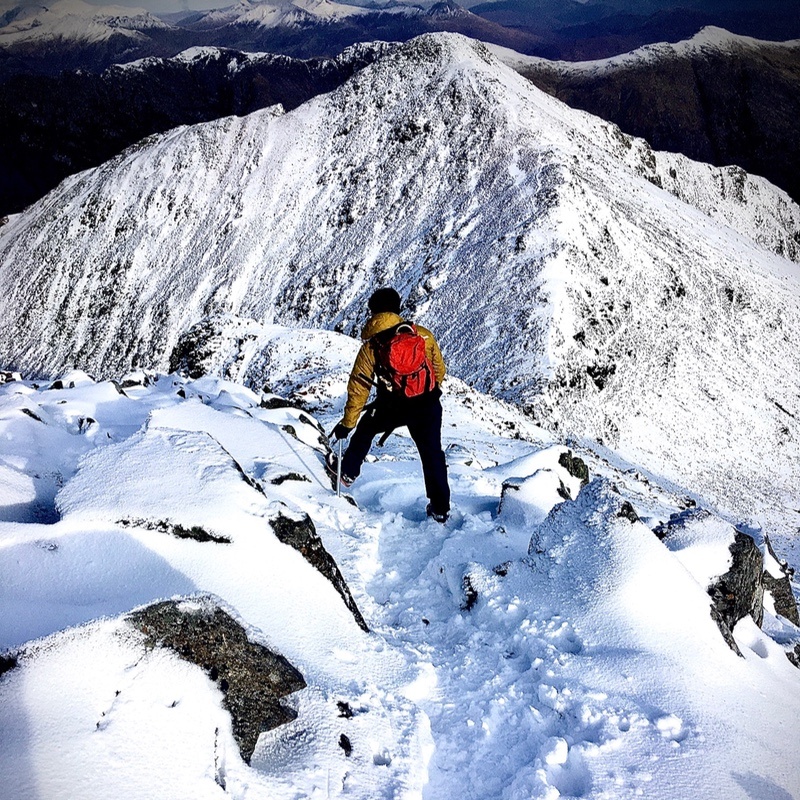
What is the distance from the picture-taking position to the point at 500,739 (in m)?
3.84

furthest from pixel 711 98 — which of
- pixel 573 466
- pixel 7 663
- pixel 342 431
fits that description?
pixel 7 663

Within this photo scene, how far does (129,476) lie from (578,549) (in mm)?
4906

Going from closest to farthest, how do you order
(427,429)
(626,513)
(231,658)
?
(231,658), (626,513), (427,429)

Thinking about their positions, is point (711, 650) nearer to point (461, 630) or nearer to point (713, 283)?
point (461, 630)

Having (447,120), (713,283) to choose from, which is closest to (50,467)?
(713,283)

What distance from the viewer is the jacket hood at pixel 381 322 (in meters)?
6.71

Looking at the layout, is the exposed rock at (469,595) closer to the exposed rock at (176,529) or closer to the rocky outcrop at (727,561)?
the rocky outcrop at (727,561)

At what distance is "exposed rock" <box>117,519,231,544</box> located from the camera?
177 inches

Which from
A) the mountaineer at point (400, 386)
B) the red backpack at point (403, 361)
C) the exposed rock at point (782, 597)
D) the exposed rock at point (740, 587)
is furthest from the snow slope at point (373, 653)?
the exposed rock at point (782, 597)

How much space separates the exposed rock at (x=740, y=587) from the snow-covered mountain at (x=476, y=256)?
21.5 meters

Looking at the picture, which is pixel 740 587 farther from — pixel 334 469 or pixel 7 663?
pixel 7 663

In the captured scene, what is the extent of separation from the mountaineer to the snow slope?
0.83 m

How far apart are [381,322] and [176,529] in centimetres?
358

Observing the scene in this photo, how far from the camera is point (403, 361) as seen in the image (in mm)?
6809
